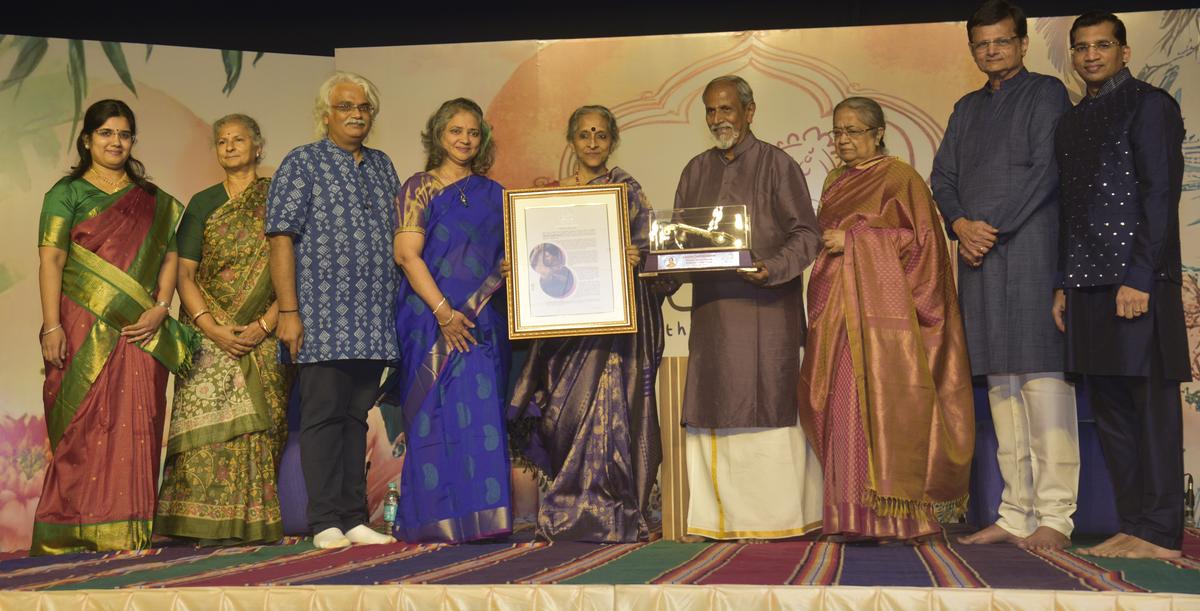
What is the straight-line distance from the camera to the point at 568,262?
414 cm

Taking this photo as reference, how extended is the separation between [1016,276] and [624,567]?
5.53 ft

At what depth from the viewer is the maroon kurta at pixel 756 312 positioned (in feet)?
13.4

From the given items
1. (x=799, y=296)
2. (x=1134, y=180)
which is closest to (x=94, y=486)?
(x=799, y=296)

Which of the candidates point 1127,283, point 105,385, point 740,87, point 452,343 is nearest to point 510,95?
point 740,87

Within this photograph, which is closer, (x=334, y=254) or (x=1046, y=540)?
(x=1046, y=540)

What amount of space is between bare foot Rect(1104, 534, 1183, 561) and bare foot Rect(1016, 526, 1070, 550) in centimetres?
20

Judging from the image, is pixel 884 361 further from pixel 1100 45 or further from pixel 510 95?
pixel 510 95

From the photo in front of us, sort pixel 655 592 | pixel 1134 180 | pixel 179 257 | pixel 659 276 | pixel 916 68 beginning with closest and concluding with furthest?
pixel 655 592 → pixel 1134 180 → pixel 659 276 → pixel 179 257 → pixel 916 68

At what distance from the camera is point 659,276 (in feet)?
13.4

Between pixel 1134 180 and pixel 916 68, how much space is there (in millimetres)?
1977

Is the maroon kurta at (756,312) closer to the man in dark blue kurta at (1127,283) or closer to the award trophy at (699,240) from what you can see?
the award trophy at (699,240)

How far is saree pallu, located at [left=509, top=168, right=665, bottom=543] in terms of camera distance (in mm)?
4145

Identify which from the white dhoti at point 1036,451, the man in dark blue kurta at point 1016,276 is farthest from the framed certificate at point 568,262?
the white dhoti at point 1036,451

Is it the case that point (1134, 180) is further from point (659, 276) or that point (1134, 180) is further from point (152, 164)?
point (152, 164)
